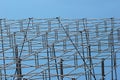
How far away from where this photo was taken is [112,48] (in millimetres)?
2498

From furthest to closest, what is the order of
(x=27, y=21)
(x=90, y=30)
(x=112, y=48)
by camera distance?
1. (x=27, y=21)
2. (x=90, y=30)
3. (x=112, y=48)

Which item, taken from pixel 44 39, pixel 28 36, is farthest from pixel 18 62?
pixel 28 36

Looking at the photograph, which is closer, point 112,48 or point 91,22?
point 112,48

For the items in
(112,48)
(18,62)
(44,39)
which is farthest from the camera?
(44,39)

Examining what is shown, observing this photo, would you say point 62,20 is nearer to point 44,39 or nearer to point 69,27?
point 69,27

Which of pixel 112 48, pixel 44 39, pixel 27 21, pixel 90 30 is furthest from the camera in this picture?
pixel 27 21

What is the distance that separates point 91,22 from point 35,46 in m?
0.47

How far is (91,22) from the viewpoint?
Result: 10.0ft

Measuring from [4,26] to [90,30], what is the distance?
27.8 inches

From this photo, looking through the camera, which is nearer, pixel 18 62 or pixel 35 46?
pixel 18 62

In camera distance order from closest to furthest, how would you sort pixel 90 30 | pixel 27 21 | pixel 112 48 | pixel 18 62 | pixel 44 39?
pixel 18 62 → pixel 112 48 → pixel 44 39 → pixel 90 30 → pixel 27 21

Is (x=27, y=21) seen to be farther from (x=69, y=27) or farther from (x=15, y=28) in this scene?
(x=69, y=27)

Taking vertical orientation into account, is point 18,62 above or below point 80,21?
below

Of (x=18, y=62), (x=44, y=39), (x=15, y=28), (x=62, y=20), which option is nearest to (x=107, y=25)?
(x=62, y=20)
